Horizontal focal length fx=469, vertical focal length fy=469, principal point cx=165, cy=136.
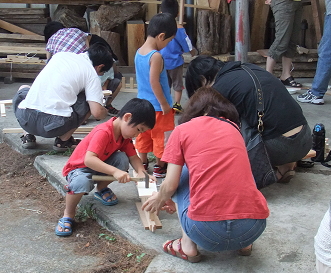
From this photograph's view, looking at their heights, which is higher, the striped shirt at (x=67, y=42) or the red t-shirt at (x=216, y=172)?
the striped shirt at (x=67, y=42)

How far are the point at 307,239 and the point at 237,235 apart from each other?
0.64 m

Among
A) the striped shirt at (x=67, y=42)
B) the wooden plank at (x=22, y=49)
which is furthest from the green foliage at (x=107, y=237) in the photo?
the wooden plank at (x=22, y=49)

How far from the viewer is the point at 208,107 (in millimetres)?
2537

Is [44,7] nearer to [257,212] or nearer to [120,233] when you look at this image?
[120,233]

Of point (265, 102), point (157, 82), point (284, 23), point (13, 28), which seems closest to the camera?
point (265, 102)

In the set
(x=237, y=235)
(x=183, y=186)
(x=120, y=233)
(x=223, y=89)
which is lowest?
(x=120, y=233)

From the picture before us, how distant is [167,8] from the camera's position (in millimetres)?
5406

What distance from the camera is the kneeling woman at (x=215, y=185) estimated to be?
2324mm

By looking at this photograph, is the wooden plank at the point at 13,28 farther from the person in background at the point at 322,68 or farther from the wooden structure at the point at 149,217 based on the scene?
the wooden structure at the point at 149,217

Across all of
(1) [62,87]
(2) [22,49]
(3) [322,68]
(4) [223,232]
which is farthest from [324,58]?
(2) [22,49]

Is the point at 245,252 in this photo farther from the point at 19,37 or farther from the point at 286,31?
the point at 19,37

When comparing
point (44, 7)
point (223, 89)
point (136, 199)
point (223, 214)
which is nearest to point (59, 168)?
point (136, 199)

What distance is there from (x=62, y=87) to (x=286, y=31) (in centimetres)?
358

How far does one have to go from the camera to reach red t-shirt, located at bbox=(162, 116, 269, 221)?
2322mm
